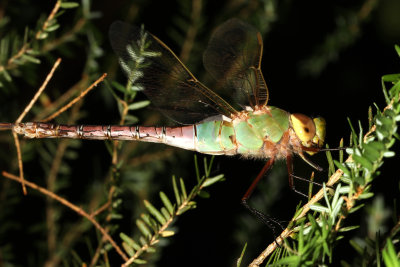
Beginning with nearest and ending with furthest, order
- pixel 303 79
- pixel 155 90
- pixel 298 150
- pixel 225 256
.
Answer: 1. pixel 298 150
2. pixel 155 90
3. pixel 225 256
4. pixel 303 79

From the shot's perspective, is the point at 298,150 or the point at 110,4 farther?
the point at 110,4

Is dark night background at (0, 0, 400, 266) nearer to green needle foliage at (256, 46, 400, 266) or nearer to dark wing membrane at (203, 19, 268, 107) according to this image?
dark wing membrane at (203, 19, 268, 107)

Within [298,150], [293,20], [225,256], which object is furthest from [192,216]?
[293,20]

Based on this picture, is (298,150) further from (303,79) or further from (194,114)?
(303,79)

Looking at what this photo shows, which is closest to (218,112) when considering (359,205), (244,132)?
(244,132)

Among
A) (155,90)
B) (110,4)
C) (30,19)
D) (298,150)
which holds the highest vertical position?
(30,19)

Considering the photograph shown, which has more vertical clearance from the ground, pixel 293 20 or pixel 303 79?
pixel 293 20

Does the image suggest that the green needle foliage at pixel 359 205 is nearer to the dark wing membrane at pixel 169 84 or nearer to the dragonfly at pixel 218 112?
the dragonfly at pixel 218 112

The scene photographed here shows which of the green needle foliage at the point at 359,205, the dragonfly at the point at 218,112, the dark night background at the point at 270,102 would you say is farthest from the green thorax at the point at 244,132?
the green needle foliage at the point at 359,205
